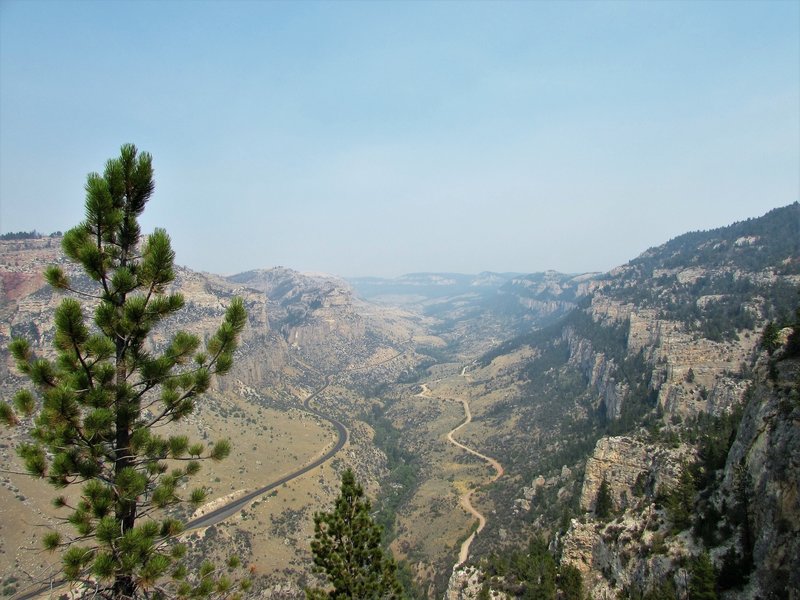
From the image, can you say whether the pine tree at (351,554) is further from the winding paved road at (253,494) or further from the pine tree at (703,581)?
the winding paved road at (253,494)

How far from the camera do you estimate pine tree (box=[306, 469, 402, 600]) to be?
21.1 metres

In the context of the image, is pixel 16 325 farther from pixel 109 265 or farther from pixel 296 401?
pixel 109 265

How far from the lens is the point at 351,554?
2150cm

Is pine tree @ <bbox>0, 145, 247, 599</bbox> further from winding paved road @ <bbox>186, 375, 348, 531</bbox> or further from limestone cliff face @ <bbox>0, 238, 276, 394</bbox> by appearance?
limestone cliff face @ <bbox>0, 238, 276, 394</bbox>

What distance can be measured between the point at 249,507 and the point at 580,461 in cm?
6606

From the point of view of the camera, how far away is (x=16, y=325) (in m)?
123

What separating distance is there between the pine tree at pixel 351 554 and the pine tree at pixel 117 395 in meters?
8.70

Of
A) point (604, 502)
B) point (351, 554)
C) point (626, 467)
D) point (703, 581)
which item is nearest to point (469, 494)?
point (626, 467)

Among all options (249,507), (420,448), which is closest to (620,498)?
(249,507)

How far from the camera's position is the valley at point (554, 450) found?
35.2 meters

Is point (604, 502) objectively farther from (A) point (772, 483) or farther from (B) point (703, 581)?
(A) point (772, 483)

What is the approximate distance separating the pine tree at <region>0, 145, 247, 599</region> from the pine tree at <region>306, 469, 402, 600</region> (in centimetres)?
870

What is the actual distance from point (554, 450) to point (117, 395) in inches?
4298

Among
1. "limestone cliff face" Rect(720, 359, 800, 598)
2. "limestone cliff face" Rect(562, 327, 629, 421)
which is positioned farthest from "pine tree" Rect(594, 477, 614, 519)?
"limestone cliff face" Rect(562, 327, 629, 421)
